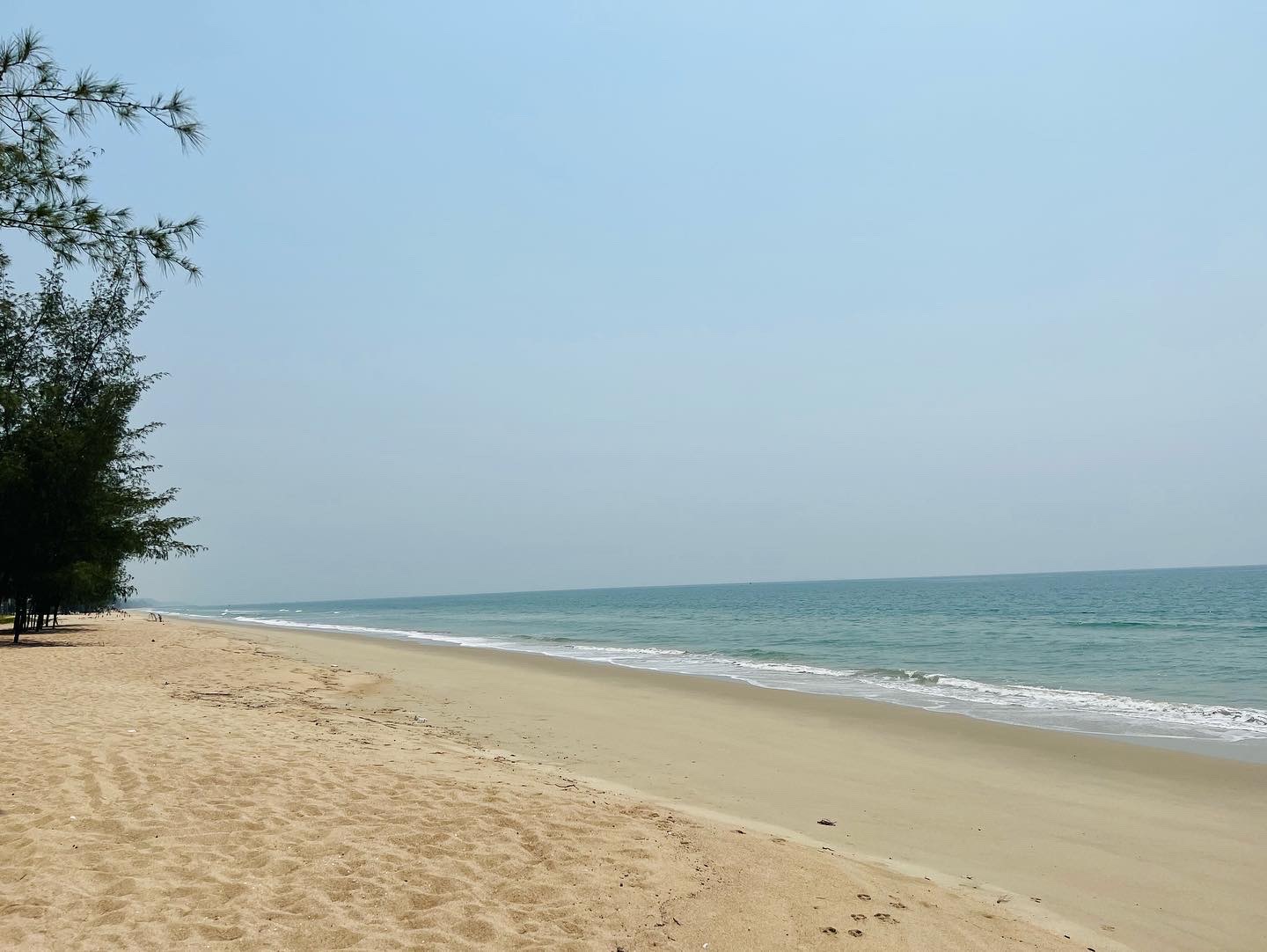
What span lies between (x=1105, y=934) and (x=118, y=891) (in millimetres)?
5671

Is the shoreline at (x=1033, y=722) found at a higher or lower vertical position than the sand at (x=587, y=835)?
lower

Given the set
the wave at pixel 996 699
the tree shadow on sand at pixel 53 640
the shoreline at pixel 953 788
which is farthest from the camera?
the tree shadow on sand at pixel 53 640

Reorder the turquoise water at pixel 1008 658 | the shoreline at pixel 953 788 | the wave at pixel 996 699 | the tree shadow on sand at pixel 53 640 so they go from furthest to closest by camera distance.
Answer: the tree shadow on sand at pixel 53 640
the turquoise water at pixel 1008 658
the wave at pixel 996 699
the shoreline at pixel 953 788

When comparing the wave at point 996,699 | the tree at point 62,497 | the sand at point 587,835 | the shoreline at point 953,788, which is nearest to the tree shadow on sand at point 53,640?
the tree at point 62,497

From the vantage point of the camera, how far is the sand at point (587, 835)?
433cm

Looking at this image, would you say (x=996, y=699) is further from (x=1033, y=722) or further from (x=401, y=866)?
(x=401, y=866)

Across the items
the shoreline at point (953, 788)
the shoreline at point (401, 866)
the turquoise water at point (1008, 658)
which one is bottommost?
the turquoise water at point (1008, 658)

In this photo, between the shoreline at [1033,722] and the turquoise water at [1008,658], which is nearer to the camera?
the shoreline at [1033,722]

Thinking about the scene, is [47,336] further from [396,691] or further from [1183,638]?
[1183,638]

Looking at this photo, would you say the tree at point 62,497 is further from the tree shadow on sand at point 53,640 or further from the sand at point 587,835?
the sand at point 587,835

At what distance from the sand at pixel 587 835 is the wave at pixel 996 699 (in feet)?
6.95

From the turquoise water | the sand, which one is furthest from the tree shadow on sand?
the turquoise water

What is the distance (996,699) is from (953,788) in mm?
8396

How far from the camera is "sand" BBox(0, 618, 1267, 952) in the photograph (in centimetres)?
433
